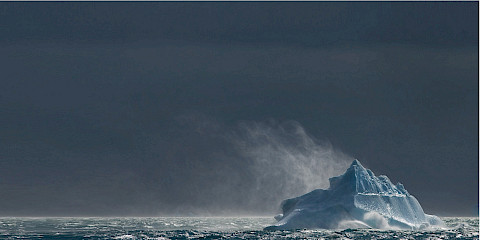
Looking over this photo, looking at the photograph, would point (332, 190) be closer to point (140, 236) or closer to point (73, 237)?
point (140, 236)

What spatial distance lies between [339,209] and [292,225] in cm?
545

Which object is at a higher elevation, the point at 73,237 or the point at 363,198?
the point at 363,198

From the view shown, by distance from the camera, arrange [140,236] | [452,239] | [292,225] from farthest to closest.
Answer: [292,225]
[140,236]
[452,239]

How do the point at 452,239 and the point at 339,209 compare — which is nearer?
the point at 452,239

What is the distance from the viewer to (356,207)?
93.2 meters

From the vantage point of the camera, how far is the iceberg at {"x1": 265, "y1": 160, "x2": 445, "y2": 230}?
93.6m

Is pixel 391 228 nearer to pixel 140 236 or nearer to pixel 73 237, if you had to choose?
pixel 140 236

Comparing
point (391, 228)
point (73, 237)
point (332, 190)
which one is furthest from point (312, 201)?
point (73, 237)

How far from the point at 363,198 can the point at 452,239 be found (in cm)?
1529

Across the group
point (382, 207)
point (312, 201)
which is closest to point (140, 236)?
point (312, 201)

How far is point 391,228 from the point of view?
9425 centimetres

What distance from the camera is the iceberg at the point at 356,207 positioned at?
93.6 m

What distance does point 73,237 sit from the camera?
8881cm

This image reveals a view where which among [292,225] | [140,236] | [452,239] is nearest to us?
[452,239]
